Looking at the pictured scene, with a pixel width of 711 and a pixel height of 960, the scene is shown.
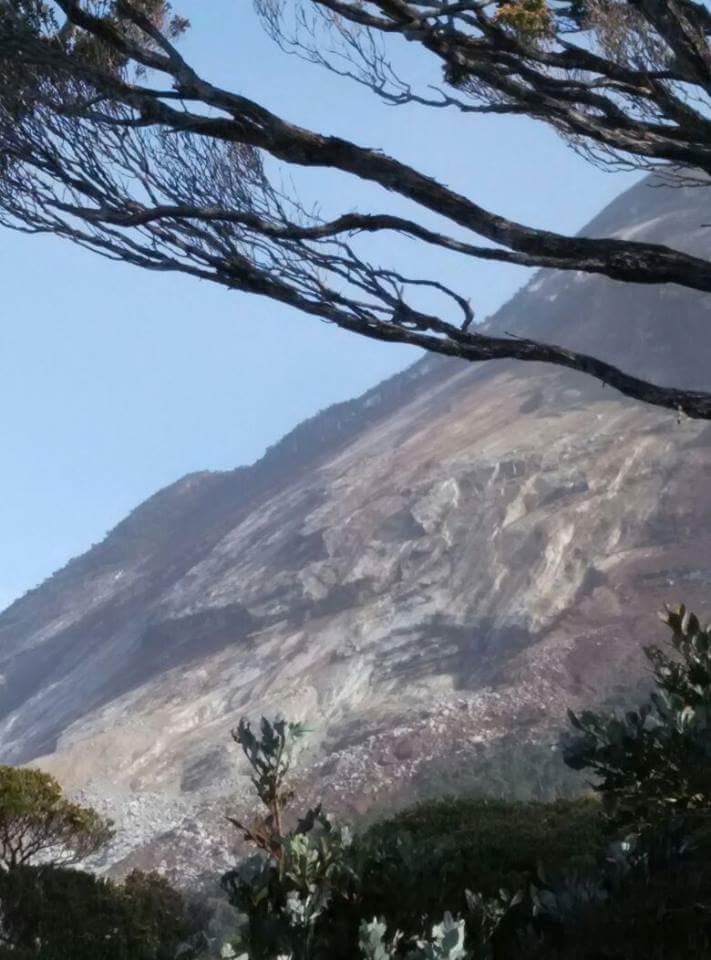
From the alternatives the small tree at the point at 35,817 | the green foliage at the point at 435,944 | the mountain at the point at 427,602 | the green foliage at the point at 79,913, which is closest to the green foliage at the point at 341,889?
the green foliage at the point at 435,944

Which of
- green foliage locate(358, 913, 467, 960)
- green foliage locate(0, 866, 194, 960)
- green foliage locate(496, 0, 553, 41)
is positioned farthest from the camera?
green foliage locate(0, 866, 194, 960)

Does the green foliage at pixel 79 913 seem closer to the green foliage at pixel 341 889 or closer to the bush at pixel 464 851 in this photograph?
the bush at pixel 464 851

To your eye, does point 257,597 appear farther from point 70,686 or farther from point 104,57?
point 104,57

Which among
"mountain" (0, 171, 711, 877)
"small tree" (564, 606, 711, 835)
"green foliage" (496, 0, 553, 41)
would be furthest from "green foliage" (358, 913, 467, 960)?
"mountain" (0, 171, 711, 877)

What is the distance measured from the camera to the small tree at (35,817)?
983cm

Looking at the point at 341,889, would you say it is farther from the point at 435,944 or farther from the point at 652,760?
the point at 652,760

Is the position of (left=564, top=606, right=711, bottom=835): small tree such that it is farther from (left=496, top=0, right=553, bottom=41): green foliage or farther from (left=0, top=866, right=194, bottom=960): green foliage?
(left=496, top=0, right=553, bottom=41): green foliage

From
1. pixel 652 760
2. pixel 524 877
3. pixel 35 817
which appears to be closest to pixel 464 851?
pixel 524 877

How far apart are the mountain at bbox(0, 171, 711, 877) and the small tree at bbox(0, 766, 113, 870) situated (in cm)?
1775

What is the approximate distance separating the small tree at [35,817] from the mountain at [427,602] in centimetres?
1775

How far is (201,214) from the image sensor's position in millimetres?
6523

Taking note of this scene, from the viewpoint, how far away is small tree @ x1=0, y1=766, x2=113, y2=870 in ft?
32.2

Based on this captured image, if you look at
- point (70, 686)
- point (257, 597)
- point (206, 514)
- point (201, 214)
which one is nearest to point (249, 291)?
point (201, 214)

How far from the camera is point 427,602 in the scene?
42.0 m
